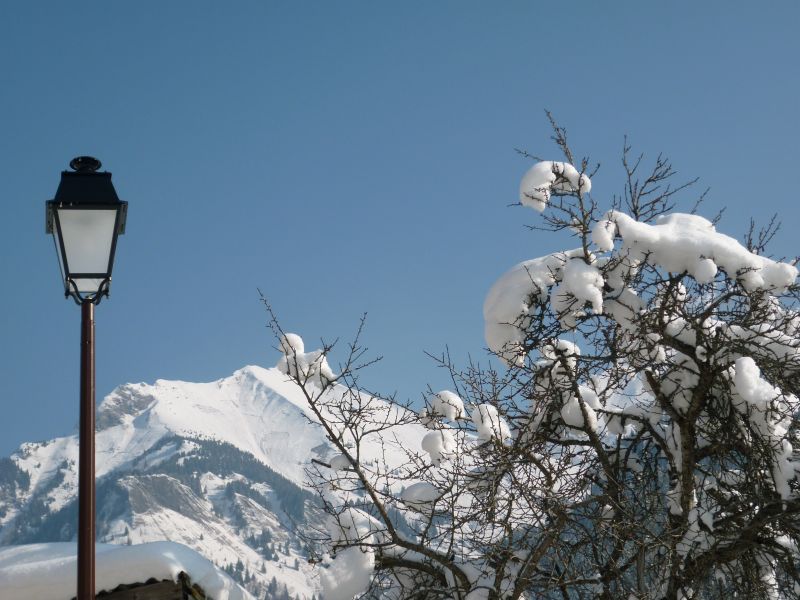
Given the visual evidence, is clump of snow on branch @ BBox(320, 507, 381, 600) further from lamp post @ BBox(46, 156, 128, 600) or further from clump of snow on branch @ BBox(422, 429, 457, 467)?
lamp post @ BBox(46, 156, 128, 600)

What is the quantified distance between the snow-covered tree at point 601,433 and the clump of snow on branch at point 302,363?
0.05 feet

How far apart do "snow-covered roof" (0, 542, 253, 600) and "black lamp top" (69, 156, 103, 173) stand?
3.00 metres

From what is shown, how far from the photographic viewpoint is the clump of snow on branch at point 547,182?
29.3 ft

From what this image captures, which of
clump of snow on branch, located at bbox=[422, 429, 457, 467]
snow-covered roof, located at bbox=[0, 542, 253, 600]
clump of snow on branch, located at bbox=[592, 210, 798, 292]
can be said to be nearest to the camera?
snow-covered roof, located at bbox=[0, 542, 253, 600]

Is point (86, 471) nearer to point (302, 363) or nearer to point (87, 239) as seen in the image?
point (87, 239)

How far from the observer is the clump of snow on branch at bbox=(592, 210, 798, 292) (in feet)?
26.3

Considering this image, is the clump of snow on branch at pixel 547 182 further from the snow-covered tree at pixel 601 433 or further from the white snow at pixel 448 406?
the white snow at pixel 448 406

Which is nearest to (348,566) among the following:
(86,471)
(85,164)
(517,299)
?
(517,299)

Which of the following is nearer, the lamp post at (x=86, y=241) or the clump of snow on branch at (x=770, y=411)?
the lamp post at (x=86, y=241)

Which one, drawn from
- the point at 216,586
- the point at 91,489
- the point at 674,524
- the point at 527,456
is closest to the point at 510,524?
the point at 527,456

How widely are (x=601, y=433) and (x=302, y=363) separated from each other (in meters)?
2.88

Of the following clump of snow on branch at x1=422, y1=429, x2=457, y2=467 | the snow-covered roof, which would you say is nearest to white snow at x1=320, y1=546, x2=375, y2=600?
the snow-covered roof

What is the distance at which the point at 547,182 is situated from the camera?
8.91 meters

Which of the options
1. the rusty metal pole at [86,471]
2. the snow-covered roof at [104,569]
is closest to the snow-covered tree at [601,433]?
the snow-covered roof at [104,569]
